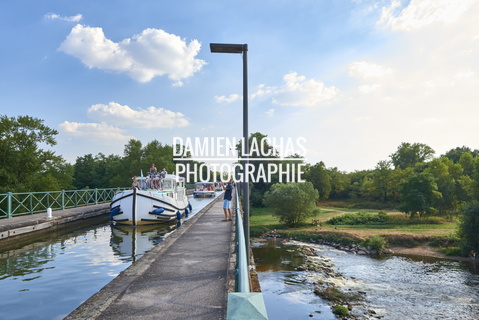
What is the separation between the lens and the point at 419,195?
157 ft

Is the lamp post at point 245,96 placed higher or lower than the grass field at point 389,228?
higher

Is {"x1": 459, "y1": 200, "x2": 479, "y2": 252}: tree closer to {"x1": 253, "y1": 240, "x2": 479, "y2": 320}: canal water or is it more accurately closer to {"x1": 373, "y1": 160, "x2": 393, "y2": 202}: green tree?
{"x1": 253, "y1": 240, "x2": 479, "y2": 320}: canal water

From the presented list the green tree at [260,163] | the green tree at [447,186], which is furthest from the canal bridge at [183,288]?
the green tree at [260,163]

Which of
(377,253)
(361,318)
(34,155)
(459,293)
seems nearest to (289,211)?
(377,253)

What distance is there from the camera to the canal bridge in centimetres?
317

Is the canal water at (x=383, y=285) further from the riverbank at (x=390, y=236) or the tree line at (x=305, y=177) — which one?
the tree line at (x=305, y=177)

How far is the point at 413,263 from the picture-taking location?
27203mm

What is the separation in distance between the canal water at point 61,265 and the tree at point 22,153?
17.9m

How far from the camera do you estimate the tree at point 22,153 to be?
1307 inches

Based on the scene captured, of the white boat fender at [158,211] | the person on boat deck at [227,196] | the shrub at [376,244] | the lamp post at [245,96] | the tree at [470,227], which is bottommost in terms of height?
the shrub at [376,244]

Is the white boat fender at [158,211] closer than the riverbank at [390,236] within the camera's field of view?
Yes

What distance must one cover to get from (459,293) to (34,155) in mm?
40941

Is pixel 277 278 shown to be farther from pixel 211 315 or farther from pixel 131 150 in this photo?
pixel 131 150

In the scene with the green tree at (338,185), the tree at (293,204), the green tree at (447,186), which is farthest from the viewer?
the green tree at (338,185)
